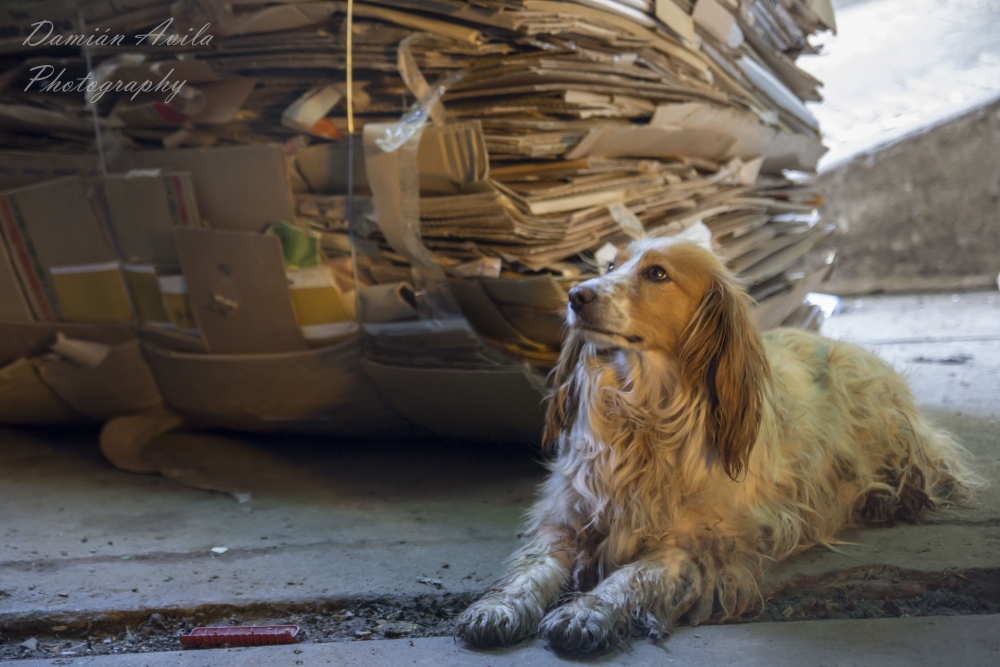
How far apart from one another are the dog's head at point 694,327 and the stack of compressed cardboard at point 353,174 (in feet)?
1.56

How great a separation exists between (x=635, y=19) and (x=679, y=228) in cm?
64

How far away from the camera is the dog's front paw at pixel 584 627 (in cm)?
150

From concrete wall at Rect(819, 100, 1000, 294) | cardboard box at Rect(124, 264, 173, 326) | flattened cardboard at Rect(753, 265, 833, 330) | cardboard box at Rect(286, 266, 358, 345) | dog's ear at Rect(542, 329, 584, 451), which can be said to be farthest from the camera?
concrete wall at Rect(819, 100, 1000, 294)

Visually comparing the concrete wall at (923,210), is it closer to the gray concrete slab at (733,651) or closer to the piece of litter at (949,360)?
the piece of litter at (949,360)

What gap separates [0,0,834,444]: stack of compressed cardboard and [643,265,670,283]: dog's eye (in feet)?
1.51

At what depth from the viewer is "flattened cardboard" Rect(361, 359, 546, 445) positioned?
93.2 inches

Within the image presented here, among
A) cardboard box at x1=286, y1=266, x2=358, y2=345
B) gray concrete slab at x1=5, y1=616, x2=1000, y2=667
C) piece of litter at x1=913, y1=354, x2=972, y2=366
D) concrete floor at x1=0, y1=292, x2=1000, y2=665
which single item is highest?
cardboard box at x1=286, y1=266, x2=358, y2=345

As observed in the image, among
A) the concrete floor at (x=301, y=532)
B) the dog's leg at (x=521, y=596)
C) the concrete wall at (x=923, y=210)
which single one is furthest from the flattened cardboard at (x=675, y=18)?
the concrete wall at (x=923, y=210)

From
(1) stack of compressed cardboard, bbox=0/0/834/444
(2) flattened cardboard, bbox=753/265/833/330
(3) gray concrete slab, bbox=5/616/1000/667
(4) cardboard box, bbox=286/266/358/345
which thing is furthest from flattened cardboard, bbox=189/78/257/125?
(2) flattened cardboard, bbox=753/265/833/330

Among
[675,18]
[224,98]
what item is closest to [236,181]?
[224,98]

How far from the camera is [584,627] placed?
4.97ft

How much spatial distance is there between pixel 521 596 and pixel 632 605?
0.70ft

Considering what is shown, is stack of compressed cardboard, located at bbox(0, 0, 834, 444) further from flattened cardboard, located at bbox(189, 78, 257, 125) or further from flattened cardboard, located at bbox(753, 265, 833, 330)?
flattened cardboard, located at bbox(753, 265, 833, 330)

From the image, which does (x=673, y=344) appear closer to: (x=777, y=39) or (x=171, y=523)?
(x=171, y=523)
